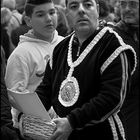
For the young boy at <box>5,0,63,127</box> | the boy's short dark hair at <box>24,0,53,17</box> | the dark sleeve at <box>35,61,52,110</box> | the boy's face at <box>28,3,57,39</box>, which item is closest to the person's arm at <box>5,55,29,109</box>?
the young boy at <box>5,0,63,127</box>

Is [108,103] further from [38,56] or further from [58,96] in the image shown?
[38,56]

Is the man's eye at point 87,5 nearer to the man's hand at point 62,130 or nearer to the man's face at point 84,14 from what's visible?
the man's face at point 84,14

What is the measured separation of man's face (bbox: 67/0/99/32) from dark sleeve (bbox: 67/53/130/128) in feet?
1.13

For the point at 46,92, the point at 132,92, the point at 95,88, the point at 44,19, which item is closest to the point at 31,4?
the point at 44,19

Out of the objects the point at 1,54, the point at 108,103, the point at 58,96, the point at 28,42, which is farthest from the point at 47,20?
the point at 108,103

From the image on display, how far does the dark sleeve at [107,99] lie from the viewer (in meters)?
2.93

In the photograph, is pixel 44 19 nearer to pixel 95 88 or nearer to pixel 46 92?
pixel 46 92

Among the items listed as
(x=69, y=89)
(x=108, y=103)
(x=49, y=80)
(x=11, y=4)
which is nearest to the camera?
(x=108, y=103)

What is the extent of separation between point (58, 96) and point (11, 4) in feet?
17.0

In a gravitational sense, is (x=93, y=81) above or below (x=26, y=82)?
above

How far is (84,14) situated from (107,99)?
1.98 ft

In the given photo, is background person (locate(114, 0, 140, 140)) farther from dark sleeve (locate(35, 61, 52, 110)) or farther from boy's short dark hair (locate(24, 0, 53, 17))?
dark sleeve (locate(35, 61, 52, 110))

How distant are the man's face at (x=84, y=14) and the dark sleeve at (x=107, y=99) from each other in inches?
13.5

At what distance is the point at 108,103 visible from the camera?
2.93 metres
